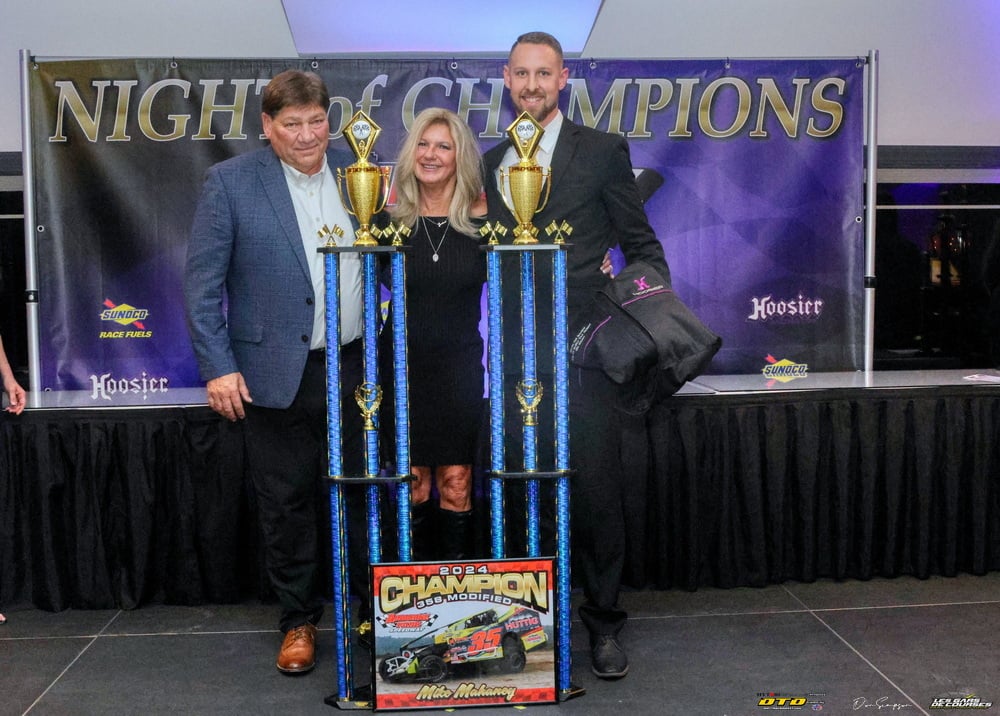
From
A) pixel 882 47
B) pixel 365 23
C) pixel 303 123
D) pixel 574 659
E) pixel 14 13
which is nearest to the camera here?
pixel 303 123

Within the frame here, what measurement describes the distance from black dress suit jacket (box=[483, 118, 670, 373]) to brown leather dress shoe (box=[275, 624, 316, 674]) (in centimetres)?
87

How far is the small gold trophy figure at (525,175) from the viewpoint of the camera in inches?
82.7

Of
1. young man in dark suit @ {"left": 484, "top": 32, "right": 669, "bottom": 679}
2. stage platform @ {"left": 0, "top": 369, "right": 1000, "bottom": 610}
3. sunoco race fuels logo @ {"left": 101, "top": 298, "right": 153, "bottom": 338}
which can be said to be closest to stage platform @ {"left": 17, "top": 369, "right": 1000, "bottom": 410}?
stage platform @ {"left": 0, "top": 369, "right": 1000, "bottom": 610}

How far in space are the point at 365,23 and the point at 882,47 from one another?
2153 mm

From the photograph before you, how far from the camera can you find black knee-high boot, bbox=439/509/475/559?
2.53 metres

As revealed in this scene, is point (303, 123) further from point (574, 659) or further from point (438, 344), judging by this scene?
point (574, 659)

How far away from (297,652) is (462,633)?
542mm

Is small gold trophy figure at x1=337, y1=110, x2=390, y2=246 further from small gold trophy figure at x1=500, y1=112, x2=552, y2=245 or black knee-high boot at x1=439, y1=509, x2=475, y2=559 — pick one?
black knee-high boot at x1=439, y1=509, x2=475, y2=559

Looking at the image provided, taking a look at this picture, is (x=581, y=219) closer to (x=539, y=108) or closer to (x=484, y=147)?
(x=539, y=108)

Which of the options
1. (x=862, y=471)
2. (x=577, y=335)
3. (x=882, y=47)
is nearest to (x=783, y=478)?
(x=862, y=471)

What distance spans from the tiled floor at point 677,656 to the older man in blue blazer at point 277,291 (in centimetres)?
24

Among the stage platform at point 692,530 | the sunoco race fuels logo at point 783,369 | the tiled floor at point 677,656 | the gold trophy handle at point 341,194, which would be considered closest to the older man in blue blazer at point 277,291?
the gold trophy handle at point 341,194

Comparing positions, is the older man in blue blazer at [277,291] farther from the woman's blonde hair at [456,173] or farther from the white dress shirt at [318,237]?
the woman's blonde hair at [456,173]

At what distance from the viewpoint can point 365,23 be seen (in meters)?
3.42
